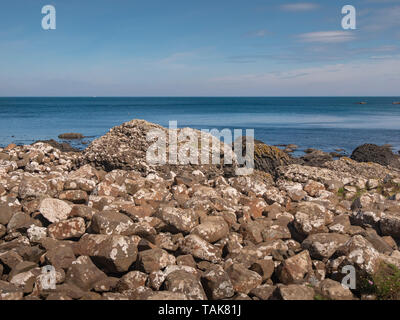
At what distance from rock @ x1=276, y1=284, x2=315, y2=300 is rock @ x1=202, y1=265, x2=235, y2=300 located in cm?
79

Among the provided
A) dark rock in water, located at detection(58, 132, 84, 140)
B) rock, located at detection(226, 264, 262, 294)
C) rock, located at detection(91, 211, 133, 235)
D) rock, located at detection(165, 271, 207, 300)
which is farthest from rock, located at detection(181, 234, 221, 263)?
dark rock in water, located at detection(58, 132, 84, 140)

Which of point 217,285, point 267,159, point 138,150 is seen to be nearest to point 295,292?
point 217,285

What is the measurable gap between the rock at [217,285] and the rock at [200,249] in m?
0.81

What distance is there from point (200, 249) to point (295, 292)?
6.57 feet

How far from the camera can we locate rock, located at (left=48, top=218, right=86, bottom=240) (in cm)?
719

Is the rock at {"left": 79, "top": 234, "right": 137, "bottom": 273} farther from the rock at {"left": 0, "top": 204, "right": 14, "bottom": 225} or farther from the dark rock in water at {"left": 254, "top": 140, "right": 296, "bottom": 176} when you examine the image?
the dark rock in water at {"left": 254, "top": 140, "right": 296, "bottom": 176}

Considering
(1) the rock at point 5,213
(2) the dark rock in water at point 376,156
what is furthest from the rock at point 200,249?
(2) the dark rock in water at point 376,156

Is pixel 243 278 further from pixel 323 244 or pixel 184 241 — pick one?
pixel 323 244

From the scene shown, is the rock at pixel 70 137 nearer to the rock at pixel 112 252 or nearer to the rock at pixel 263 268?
the rock at pixel 112 252

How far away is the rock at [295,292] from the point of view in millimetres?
5574

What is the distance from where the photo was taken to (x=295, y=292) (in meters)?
5.63
